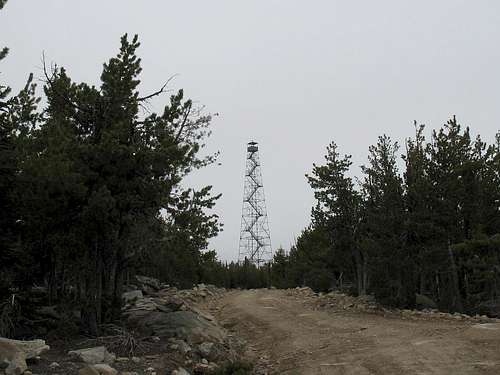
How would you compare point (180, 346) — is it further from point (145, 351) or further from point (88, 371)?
point (88, 371)

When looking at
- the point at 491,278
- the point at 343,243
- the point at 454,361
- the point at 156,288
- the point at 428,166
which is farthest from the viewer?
the point at 156,288

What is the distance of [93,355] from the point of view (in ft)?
28.5

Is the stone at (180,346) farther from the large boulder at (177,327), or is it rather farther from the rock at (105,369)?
the rock at (105,369)

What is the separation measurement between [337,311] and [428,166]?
→ 6.35 metres

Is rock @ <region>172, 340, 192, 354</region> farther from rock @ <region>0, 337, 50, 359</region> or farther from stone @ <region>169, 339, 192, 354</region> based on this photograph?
rock @ <region>0, 337, 50, 359</region>

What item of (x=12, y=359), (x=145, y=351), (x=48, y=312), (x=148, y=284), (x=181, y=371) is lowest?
(x=181, y=371)

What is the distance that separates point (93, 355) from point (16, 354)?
128 cm

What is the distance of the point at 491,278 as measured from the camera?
1759 cm

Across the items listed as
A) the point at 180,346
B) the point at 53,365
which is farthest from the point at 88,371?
the point at 180,346

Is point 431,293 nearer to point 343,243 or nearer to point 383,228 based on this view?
point 343,243

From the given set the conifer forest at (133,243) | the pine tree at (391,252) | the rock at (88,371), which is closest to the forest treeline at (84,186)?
the conifer forest at (133,243)

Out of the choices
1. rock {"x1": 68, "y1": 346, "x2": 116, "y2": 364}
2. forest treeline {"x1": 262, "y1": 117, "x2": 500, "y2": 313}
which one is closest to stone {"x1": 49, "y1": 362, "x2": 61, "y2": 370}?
rock {"x1": 68, "y1": 346, "x2": 116, "y2": 364}

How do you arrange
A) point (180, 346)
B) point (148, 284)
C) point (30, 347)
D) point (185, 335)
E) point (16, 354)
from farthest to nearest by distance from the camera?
point (148, 284) → point (185, 335) → point (180, 346) → point (30, 347) → point (16, 354)

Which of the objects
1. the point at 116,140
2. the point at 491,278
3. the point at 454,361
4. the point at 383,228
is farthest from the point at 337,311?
the point at 116,140
